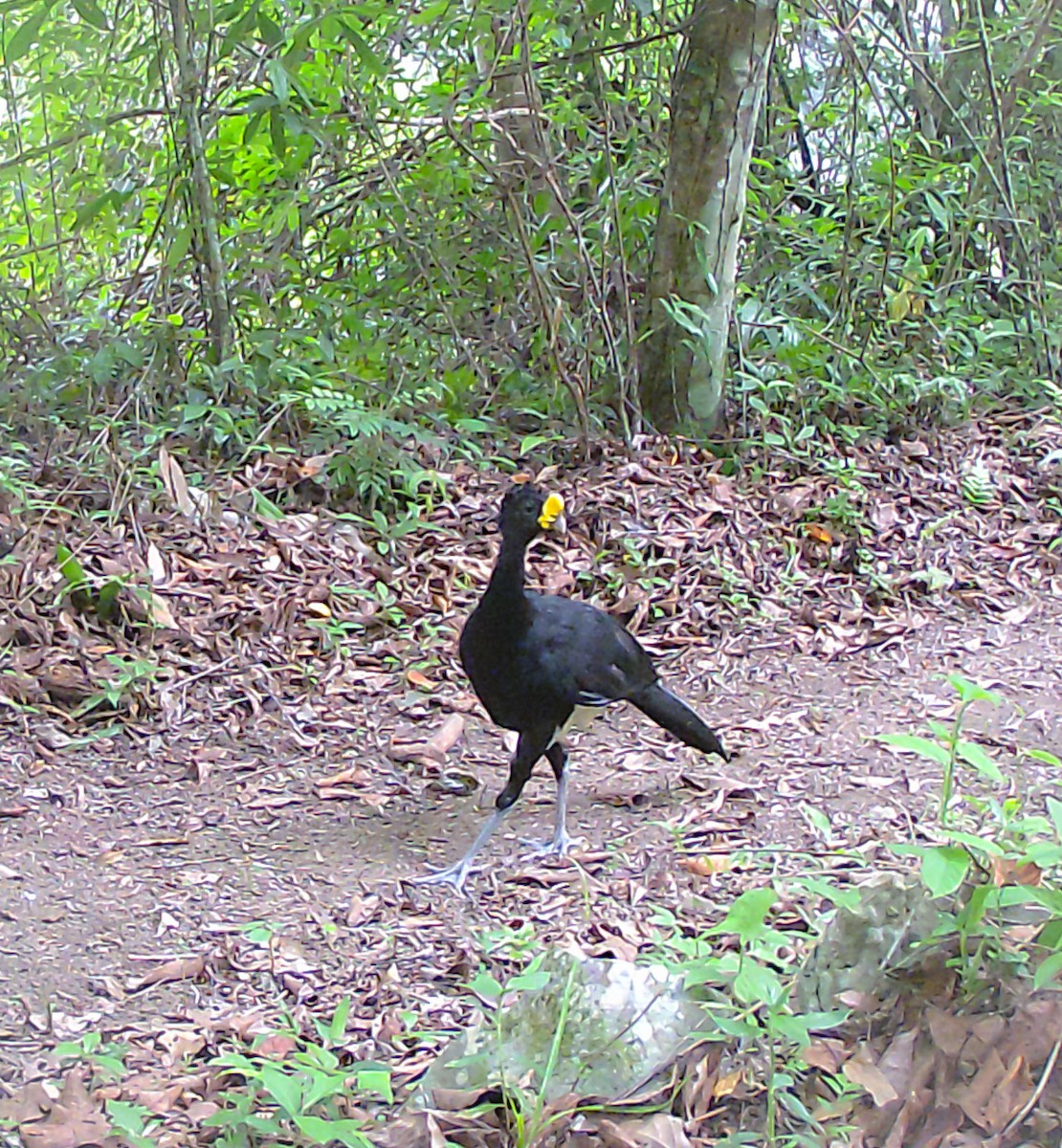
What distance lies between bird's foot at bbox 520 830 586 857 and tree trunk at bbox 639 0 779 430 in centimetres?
262

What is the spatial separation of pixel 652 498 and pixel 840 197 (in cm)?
253

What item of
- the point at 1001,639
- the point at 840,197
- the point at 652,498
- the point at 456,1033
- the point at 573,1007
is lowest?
the point at 456,1033

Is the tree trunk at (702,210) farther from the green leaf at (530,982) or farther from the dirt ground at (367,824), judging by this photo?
the green leaf at (530,982)

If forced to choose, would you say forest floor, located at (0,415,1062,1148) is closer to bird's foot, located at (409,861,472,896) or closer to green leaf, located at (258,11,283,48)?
bird's foot, located at (409,861,472,896)

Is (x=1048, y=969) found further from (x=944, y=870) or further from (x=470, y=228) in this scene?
(x=470, y=228)

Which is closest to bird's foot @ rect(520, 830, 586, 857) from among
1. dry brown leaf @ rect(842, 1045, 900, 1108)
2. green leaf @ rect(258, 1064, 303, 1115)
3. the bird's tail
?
the bird's tail

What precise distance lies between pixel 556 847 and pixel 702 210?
304cm

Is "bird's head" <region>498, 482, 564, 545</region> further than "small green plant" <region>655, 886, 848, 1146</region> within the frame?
Yes

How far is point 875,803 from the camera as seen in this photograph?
379 centimetres

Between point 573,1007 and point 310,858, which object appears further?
point 310,858

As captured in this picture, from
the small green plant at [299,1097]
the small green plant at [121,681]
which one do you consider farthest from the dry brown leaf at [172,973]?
the small green plant at [121,681]

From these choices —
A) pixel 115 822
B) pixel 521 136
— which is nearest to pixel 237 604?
pixel 115 822

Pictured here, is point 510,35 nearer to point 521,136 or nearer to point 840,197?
point 521,136

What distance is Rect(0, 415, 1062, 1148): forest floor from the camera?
306cm
